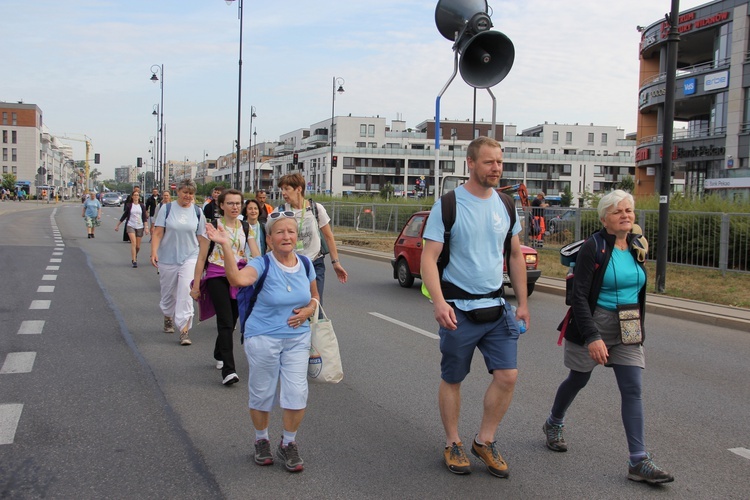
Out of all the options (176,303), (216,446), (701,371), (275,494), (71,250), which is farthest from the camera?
(71,250)

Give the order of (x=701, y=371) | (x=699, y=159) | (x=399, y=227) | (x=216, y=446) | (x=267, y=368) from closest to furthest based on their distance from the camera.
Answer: (x=267, y=368) → (x=216, y=446) → (x=701, y=371) → (x=399, y=227) → (x=699, y=159)

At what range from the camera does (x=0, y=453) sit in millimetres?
4277

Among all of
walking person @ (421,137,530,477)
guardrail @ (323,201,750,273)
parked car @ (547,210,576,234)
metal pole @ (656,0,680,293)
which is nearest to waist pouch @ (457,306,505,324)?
walking person @ (421,137,530,477)

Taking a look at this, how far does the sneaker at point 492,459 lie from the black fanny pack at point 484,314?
75 centimetres

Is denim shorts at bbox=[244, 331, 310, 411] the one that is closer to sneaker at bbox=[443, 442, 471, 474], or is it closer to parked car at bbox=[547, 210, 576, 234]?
sneaker at bbox=[443, 442, 471, 474]

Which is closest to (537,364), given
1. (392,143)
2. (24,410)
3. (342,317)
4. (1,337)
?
(342,317)

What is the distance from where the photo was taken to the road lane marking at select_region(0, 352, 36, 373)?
6309 millimetres

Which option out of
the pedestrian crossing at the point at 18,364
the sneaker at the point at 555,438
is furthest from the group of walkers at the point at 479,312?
the pedestrian crossing at the point at 18,364

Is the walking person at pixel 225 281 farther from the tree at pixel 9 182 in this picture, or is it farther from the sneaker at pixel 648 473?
the tree at pixel 9 182

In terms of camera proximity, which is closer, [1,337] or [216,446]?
[216,446]

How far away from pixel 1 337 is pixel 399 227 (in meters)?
22.5

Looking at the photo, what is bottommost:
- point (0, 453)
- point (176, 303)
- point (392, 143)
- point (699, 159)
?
point (0, 453)

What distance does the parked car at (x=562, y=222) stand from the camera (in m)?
19.6

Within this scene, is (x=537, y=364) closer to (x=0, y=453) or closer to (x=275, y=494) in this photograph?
(x=275, y=494)
